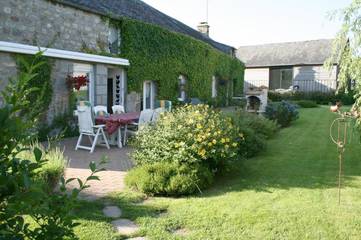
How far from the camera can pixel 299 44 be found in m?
34.1

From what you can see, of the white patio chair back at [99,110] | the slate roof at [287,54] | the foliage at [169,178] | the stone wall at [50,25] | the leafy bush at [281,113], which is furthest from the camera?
the slate roof at [287,54]

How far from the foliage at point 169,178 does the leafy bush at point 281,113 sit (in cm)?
805

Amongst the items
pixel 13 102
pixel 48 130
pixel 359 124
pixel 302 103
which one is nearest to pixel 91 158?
pixel 48 130

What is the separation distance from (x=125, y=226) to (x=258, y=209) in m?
1.59

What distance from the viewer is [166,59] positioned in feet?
46.6

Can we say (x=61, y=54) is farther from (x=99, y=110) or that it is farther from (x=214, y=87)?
(x=214, y=87)

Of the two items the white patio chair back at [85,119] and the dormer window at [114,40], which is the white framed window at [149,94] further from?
the white patio chair back at [85,119]

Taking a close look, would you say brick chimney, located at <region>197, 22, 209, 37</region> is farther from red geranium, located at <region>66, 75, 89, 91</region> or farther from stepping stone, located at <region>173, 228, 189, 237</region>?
stepping stone, located at <region>173, 228, 189, 237</region>

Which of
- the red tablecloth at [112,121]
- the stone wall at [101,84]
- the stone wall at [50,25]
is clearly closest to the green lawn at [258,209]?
the red tablecloth at [112,121]

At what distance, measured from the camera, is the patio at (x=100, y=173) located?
5059 millimetres

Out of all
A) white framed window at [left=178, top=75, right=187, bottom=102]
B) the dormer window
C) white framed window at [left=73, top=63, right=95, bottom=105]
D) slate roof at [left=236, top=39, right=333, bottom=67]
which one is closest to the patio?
white framed window at [left=73, top=63, right=95, bottom=105]

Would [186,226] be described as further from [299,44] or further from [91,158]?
[299,44]

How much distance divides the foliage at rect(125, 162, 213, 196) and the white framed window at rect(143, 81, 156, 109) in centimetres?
843

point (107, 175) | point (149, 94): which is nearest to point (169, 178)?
point (107, 175)
